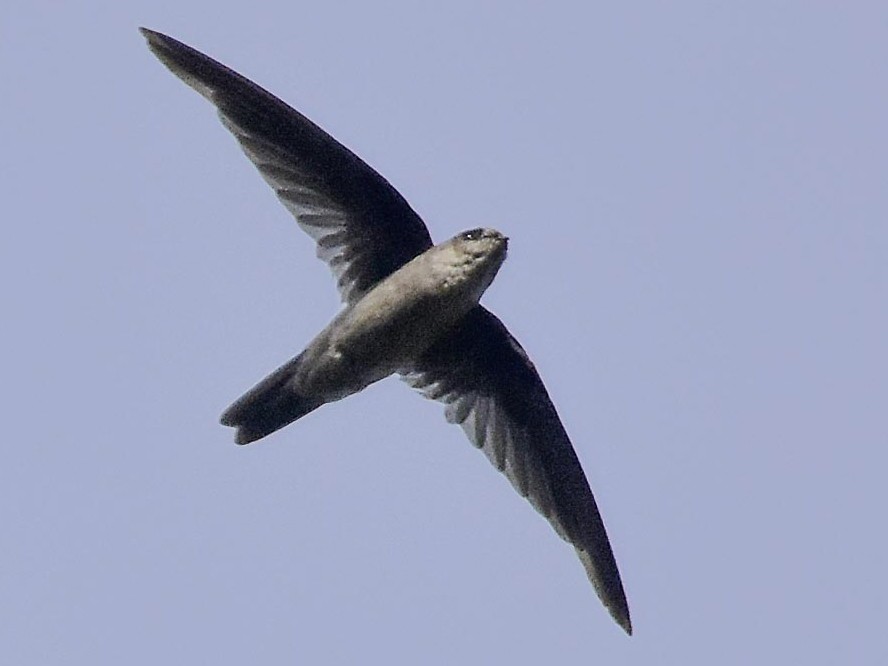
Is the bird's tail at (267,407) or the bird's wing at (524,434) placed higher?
the bird's tail at (267,407)

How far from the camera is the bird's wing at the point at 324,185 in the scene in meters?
10.2

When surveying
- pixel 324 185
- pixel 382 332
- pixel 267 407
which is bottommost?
pixel 267 407

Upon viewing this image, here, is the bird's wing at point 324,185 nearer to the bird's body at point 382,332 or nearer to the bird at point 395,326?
the bird at point 395,326

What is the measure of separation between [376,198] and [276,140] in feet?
1.91

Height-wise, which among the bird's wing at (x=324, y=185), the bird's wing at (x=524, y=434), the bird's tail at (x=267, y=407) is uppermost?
the bird's wing at (x=324, y=185)

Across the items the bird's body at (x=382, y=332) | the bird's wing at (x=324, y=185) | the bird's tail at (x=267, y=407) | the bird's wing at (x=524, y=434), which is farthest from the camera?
the bird's wing at (x=524, y=434)

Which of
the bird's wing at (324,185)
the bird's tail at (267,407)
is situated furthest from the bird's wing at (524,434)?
the bird's tail at (267,407)

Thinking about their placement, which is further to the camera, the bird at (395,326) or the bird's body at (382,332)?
the bird at (395,326)

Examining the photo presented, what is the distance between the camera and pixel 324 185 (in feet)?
34.2

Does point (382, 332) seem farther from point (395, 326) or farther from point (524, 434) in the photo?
point (524, 434)

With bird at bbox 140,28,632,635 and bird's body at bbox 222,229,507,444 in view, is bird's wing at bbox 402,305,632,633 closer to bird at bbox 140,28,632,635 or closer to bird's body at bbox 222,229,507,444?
bird at bbox 140,28,632,635

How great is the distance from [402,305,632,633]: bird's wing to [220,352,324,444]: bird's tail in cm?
80

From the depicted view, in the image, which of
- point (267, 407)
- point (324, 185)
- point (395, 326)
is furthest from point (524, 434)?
point (324, 185)

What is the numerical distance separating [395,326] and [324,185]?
36.0 inches
